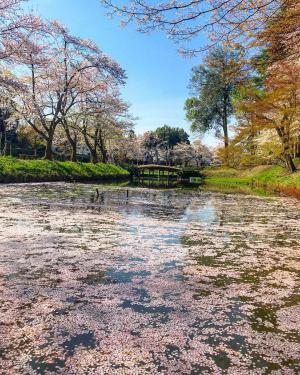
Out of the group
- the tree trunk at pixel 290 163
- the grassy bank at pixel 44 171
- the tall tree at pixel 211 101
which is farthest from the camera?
the tall tree at pixel 211 101

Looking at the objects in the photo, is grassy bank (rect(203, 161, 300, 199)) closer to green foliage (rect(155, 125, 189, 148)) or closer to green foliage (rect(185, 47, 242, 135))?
green foliage (rect(185, 47, 242, 135))

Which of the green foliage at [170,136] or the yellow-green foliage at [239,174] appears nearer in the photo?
the yellow-green foliage at [239,174]

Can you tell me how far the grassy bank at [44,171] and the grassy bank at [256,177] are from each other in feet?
32.7

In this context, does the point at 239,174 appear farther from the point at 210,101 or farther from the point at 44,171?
the point at 44,171

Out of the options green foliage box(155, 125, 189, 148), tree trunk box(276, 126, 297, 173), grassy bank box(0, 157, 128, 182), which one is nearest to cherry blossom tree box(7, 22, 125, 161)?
grassy bank box(0, 157, 128, 182)

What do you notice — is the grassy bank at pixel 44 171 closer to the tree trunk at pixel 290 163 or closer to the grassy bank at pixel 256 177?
the grassy bank at pixel 256 177

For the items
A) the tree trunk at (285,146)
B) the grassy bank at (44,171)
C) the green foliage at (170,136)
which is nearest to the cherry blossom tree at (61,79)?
the grassy bank at (44,171)

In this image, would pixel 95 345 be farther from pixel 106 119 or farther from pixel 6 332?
pixel 106 119

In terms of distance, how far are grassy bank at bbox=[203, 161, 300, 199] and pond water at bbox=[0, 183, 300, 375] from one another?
47.0 ft

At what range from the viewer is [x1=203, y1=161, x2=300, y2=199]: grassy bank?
21.4 meters

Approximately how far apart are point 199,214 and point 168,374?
282 inches

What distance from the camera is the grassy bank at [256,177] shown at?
21.4 metres

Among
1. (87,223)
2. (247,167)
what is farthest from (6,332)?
(247,167)

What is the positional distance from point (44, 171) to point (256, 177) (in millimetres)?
18298
